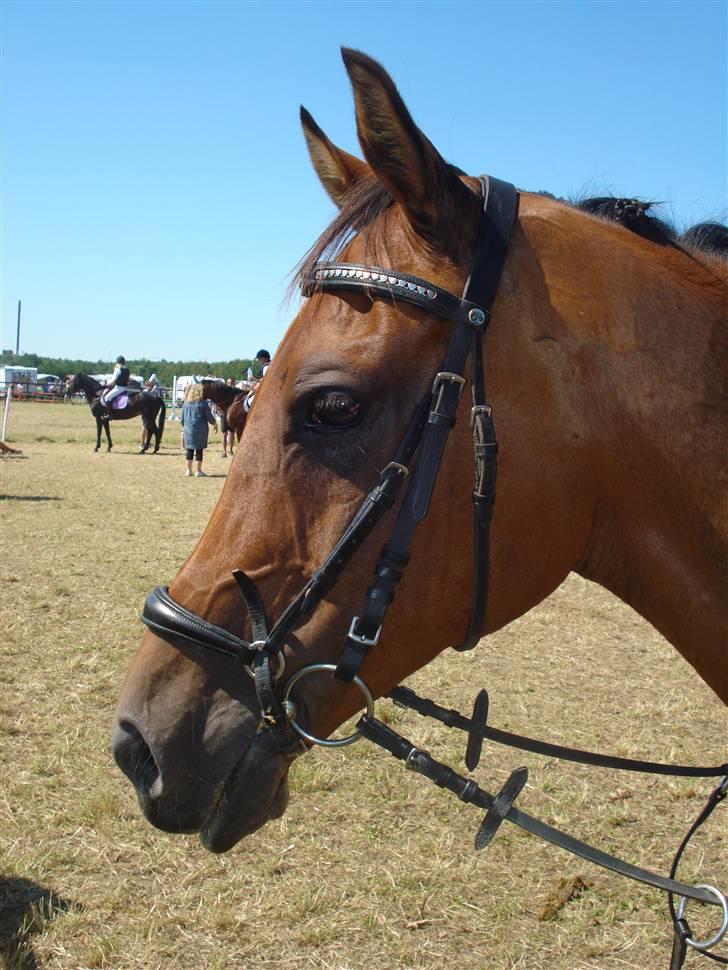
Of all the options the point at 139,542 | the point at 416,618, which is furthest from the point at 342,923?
the point at 139,542

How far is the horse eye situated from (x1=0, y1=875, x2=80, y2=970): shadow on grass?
2448 mm

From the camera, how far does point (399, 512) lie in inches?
66.2

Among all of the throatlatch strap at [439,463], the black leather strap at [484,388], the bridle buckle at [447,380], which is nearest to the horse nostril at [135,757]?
the throatlatch strap at [439,463]

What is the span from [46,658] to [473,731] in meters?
4.70

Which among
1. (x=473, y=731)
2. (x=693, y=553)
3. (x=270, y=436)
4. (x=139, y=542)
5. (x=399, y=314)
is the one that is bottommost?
(x=139, y=542)

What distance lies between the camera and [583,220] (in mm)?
1910

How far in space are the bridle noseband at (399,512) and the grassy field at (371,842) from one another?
1891 mm

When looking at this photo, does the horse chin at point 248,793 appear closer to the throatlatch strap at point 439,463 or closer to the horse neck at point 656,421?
the throatlatch strap at point 439,463

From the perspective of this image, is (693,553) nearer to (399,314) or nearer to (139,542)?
(399,314)

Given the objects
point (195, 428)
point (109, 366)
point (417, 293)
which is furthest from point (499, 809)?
point (109, 366)

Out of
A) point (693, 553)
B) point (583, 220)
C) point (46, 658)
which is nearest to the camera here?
point (693, 553)

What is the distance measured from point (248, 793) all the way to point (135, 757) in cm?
25

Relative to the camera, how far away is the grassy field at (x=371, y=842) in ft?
10.1

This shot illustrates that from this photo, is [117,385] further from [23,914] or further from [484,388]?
[484,388]
